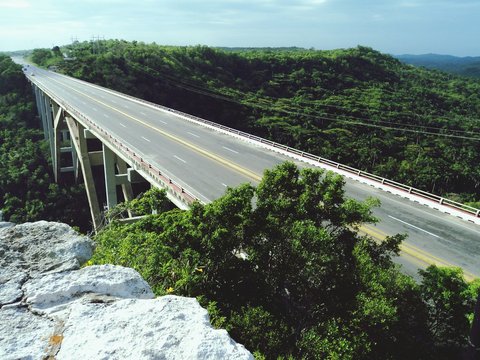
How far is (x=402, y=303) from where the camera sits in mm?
12289

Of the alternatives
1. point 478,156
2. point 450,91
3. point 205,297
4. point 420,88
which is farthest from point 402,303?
point 450,91

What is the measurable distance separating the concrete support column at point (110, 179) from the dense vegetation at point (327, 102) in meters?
50.8

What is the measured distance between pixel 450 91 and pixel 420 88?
13.9 meters

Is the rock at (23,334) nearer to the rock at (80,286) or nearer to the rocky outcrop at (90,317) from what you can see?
the rocky outcrop at (90,317)

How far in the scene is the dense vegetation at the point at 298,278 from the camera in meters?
11.2

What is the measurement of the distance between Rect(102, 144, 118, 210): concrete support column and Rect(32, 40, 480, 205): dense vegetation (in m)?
50.8

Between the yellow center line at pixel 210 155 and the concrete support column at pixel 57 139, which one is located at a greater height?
the yellow center line at pixel 210 155

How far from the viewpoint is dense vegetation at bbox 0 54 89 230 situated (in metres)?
56.6

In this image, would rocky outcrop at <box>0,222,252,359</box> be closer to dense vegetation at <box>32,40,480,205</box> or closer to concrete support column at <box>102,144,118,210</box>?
concrete support column at <box>102,144,118,210</box>

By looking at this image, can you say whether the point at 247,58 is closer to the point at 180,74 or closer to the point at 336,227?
the point at 180,74

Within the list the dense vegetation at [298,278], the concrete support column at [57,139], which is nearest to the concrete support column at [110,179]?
the concrete support column at [57,139]

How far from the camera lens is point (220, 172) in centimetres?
2880

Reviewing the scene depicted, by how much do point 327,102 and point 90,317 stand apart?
347 feet

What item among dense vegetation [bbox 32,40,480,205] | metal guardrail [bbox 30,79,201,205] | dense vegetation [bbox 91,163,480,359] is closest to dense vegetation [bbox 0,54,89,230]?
metal guardrail [bbox 30,79,201,205]
